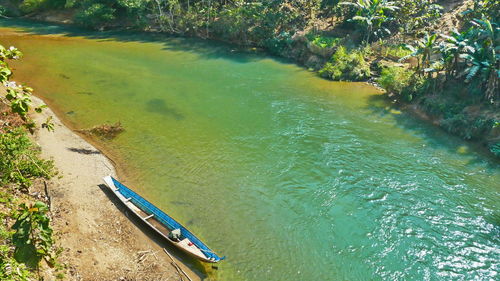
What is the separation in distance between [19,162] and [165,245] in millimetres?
9324

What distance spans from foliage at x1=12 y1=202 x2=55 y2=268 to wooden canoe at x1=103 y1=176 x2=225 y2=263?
5.38 metres

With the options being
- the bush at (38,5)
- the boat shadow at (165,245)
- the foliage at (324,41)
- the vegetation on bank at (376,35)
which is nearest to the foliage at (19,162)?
the boat shadow at (165,245)

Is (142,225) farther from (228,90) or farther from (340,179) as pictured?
(228,90)

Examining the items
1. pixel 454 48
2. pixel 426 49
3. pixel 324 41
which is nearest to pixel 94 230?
pixel 454 48

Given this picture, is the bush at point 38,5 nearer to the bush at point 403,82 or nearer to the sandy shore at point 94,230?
the sandy shore at point 94,230

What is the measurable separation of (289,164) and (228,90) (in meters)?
12.6

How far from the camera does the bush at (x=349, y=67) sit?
3359 cm

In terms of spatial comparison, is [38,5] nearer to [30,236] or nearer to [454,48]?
[30,236]

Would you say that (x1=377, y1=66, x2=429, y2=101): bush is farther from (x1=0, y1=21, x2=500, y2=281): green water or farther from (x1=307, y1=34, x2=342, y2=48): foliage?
(x1=307, y1=34, x2=342, y2=48): foliage

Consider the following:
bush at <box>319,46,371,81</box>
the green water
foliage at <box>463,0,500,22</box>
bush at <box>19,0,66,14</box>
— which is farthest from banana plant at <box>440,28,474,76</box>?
bush at <box>19,0,66,14</box>

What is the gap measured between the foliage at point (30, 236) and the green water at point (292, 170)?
6093 mm

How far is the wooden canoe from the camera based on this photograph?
1492cm

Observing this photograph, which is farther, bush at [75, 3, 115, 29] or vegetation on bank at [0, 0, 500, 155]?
bush at [75, 3, 115, 29]

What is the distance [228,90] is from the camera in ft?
106
